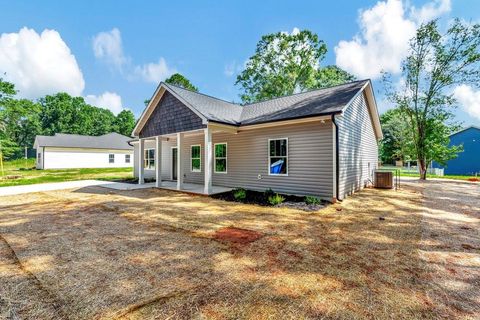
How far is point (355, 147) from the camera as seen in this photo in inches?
392

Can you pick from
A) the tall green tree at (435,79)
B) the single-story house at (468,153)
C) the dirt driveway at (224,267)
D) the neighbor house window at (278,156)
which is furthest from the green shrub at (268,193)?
the single-story house at (468,153)

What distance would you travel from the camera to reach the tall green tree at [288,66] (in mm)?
25781

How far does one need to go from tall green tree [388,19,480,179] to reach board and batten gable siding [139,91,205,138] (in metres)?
16.1

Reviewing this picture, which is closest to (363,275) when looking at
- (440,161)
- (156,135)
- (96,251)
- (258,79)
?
(96,251)

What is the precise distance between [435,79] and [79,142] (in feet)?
124

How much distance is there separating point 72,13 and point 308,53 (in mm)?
22820

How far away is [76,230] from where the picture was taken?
4957 millimetres

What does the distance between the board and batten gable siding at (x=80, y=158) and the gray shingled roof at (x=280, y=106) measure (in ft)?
79.0

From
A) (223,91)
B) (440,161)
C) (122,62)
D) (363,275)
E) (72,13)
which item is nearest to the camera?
(363,275)

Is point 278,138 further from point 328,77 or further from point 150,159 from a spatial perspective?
point 328,77

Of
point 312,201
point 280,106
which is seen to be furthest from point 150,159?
point 312,201

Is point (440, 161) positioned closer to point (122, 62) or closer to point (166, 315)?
point (166, 315)

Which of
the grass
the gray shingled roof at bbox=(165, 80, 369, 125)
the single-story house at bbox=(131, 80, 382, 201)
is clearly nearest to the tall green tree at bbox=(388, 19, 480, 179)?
the single-story house at bbox=(131, 80, 382, 201)

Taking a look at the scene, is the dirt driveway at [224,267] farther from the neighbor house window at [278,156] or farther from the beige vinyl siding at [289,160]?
the neighbor house window at [278,156]
